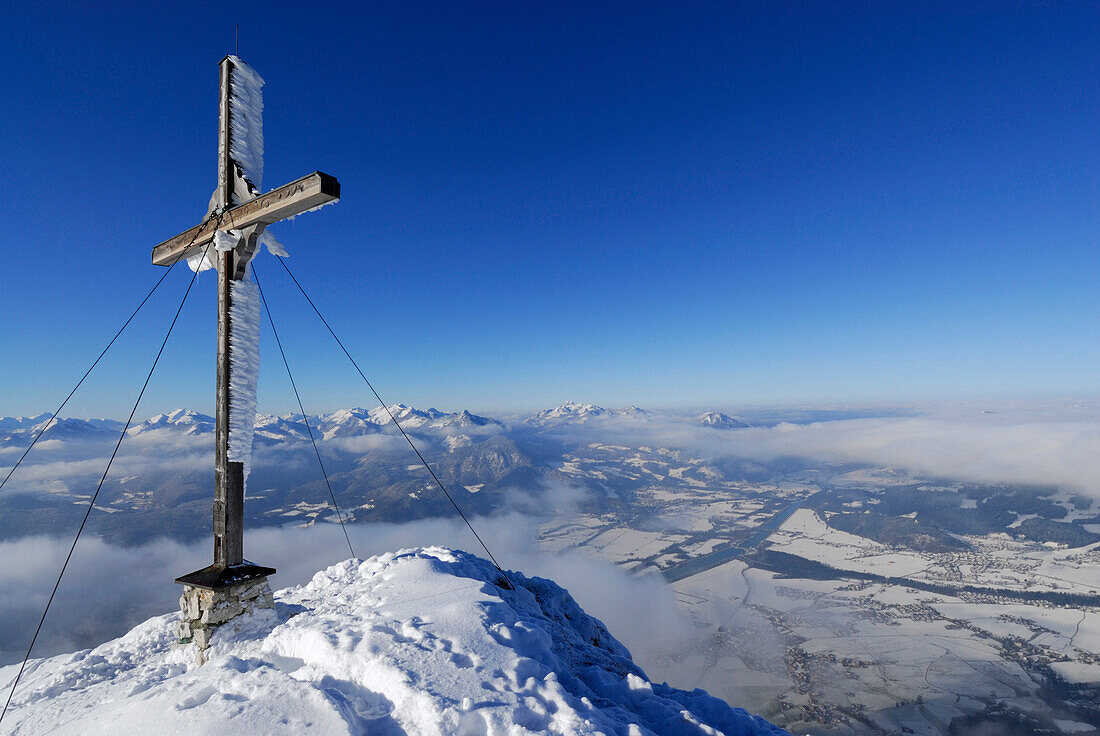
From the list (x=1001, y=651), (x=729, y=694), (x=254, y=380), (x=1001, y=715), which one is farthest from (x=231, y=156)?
(x=1001, y=651)

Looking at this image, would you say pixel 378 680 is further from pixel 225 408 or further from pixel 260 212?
pixel 260 212

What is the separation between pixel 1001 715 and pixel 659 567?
80513 mm

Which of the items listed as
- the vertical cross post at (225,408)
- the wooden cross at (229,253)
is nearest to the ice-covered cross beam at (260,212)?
the wooden cross at (229,253)

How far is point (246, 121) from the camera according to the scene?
25.0ft

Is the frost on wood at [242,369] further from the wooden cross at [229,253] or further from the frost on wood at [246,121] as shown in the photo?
the frost on wood at [246,121]

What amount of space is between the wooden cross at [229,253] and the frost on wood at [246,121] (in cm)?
2

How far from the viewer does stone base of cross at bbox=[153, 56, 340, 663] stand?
680 centimetres

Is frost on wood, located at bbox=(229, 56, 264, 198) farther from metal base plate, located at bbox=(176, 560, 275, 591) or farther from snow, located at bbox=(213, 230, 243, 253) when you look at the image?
metal base plate, located at bbox=(176, 560, 275, 591)

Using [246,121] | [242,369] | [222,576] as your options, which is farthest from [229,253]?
[222,576]

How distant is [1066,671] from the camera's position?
253ft

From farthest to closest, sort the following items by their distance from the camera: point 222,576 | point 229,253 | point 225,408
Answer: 1. point 229,253
2. point 225,408
3. point 222,576

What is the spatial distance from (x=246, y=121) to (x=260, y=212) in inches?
83.0

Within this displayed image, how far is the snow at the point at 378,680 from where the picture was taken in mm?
4105

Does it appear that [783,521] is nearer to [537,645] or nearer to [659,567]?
[659,567]
